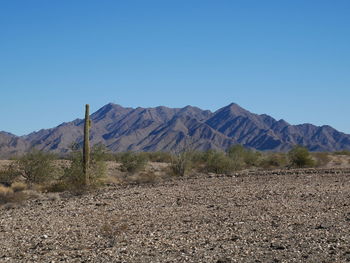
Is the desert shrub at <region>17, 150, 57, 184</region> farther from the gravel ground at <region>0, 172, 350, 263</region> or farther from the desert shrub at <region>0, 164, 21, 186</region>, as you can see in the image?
the gravel ground at <region>0, 172, 350, 263</region>

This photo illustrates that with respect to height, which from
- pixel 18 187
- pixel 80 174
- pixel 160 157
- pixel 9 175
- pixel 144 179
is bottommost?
pixel 18 187

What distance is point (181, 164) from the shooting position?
39.6 metres

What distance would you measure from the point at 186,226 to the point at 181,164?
2456 cm

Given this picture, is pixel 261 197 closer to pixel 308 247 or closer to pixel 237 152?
pixel 308 247

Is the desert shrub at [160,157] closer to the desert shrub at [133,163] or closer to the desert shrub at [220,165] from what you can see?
the desert shrub at [133,163]

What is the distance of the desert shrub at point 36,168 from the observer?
33.7 metres

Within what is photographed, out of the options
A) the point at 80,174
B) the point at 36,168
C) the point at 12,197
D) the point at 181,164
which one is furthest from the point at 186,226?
the point at 181,164

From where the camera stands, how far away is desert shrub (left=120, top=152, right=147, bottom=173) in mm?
47344

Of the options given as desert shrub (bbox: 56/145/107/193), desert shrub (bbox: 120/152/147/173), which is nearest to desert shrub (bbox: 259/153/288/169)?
desert shrub (bbox: 120/152/147/173)

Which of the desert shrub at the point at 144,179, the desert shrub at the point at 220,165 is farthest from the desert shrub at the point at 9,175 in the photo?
the desert shrub at the point at 220,165

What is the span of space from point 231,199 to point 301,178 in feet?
31.1

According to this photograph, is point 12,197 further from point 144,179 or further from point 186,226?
point 186,226

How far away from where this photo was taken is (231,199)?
2045 cm

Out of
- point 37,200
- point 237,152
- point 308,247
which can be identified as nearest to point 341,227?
point 308,247
